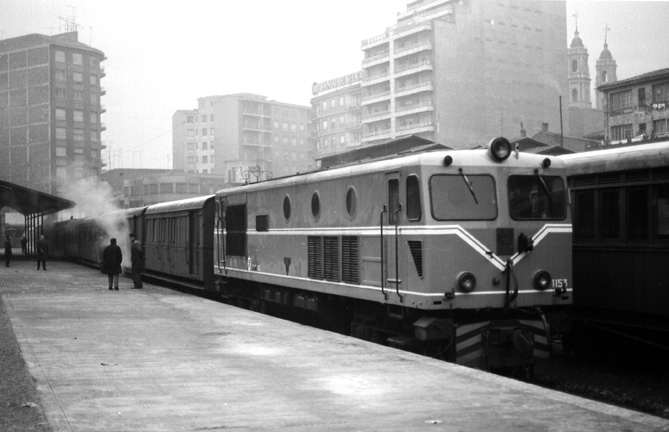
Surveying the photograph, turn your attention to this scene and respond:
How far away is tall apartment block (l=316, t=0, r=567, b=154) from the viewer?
79.4 metres

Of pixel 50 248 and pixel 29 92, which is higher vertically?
pixel 29 92

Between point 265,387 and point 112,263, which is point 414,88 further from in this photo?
point 265,387

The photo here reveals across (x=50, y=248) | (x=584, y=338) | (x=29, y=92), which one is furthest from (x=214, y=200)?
(x=29, y=92)

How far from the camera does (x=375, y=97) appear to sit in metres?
93.4

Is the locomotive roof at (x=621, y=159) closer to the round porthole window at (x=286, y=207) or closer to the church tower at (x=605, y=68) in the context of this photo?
the round porthole window at (x=286, y=207)

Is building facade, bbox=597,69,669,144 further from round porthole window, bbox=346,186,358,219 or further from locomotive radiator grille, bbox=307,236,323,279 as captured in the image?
round porthole window, bbox=346,186,358,219

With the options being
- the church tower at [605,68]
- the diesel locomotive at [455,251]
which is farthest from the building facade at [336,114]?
the diesel locomotive at [455,251]

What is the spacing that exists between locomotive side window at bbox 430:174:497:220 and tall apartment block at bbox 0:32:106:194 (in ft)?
286

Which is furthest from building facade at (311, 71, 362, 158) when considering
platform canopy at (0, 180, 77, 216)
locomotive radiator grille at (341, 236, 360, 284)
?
locomotive radiator grille at (341, 236, 360, 284)

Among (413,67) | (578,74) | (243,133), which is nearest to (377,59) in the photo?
(413,67)

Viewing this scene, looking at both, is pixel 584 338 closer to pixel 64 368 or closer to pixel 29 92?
pixel 64 368

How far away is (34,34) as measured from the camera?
338ft

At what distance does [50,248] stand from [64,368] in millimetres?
57972

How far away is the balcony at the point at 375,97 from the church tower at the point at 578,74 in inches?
1791
